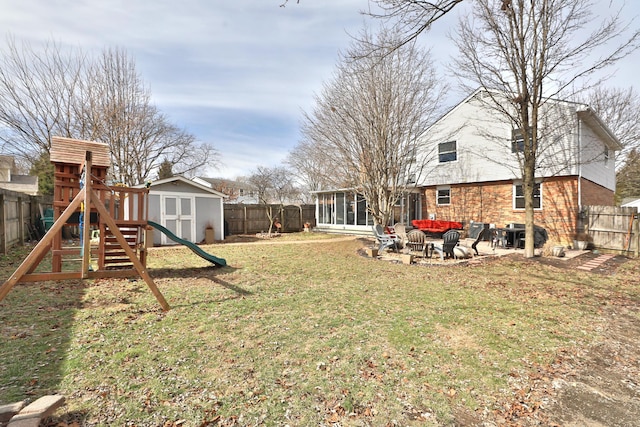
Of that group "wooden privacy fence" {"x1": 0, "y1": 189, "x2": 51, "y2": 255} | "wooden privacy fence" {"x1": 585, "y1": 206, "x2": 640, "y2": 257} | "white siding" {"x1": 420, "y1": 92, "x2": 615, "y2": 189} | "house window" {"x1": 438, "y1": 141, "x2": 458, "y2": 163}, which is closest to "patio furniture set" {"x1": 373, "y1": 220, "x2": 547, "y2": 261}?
"wooden privacy fence" {"x1": 585, "y1": 206, "x2": 640, "y2": 257}

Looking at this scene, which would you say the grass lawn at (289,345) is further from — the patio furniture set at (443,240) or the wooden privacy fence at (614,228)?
the wooden privacy fence at (614,228)

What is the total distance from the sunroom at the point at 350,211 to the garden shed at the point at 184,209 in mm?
7242

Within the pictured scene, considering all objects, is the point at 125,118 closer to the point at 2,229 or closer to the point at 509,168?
the point at 2,229

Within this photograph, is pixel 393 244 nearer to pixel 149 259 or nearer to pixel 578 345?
pixel 578 345

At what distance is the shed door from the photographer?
46.0 feet

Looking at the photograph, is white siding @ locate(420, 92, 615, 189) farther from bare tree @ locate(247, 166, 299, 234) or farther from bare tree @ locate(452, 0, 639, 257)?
bare tree @ locate(247, 166, 299, 234)

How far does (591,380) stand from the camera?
9.99 feet

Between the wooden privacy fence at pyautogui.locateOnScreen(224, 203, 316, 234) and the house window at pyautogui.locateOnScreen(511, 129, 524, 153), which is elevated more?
the house window at pyautogui.locateOnScreen(511, 129, 524, 153)

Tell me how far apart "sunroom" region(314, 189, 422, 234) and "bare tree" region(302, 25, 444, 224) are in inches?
146

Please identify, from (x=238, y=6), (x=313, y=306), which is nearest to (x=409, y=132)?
(x=238, y=6)

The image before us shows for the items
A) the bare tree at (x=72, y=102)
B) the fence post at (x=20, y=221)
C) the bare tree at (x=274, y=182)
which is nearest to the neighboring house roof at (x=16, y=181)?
the bare tree at (x=72, y=102)

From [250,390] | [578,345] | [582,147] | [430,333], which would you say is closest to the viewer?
[250,390]

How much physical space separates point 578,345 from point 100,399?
5.23m

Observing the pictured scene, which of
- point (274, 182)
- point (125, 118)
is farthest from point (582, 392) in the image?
point (274, 182)
